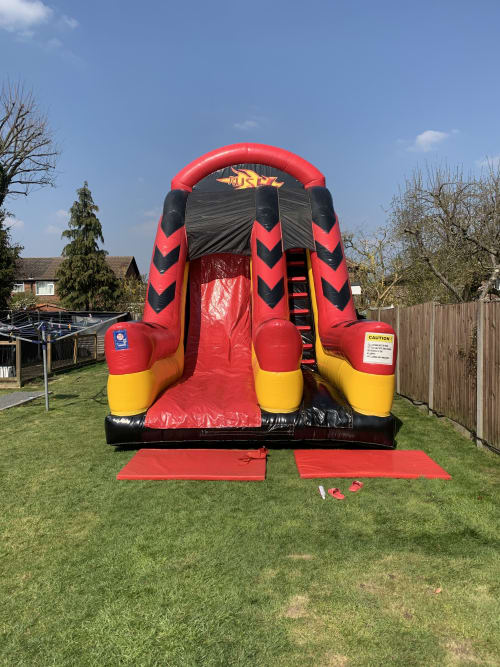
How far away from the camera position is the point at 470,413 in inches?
195

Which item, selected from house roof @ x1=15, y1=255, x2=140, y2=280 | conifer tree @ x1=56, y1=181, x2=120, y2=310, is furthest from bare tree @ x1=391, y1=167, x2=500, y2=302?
house roof @ x1=15, y1=255, x2=140, y2=280

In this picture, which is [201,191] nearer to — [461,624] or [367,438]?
[367,438]

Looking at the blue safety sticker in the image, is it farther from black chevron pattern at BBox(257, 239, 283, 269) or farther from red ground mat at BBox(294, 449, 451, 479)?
black chevron pattern at BBox(257, 239, 283, 269)

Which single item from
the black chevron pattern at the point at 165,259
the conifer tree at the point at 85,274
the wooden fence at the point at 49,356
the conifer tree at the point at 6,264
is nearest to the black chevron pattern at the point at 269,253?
the black chevron pattern at the point at 165,259

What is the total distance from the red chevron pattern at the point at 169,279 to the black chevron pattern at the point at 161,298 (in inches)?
1.1

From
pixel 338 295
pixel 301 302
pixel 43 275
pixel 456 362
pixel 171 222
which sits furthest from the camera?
pixel 43 275

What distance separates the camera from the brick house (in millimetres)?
34156

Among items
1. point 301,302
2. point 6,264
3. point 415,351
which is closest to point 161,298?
point 301,302

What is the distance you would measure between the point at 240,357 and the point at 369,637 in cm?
459

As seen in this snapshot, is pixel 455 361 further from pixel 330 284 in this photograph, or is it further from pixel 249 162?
pixel 249 162

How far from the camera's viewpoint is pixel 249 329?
6766 mm

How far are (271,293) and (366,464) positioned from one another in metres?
2.63

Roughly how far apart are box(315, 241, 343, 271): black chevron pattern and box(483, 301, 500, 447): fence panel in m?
2.12

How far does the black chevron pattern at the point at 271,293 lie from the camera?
5828mm
